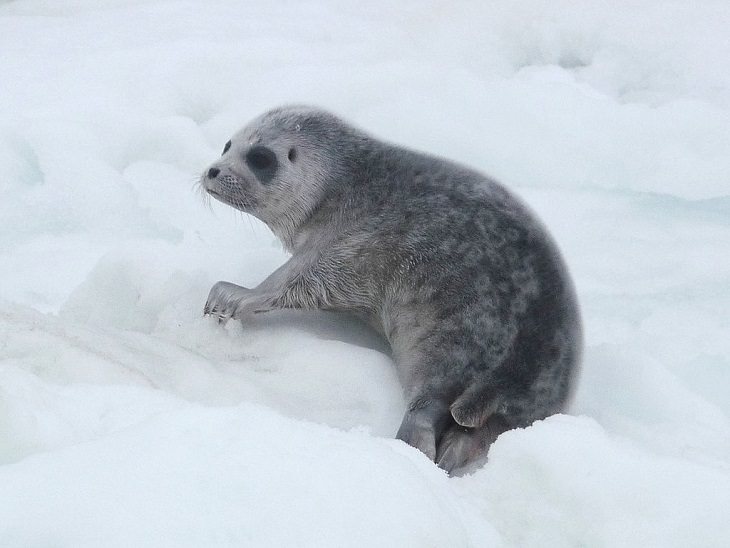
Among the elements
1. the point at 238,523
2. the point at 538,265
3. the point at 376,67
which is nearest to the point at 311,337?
the point at 538,265

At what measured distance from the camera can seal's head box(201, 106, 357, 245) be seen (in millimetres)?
3643

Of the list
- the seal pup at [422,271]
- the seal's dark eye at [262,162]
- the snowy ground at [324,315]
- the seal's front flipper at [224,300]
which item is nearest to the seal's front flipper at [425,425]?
the seal pup at [422,271]

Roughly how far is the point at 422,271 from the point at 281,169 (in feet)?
2.46

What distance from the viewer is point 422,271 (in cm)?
322

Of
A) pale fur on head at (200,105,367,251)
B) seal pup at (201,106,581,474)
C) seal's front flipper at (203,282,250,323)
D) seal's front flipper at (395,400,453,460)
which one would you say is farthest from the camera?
pale fur on head at (200,105,367,251)

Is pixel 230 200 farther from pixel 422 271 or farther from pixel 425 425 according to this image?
pixel 425 425

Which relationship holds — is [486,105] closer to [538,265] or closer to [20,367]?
[538,265]

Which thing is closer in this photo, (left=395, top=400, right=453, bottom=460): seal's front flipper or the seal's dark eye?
(left=395, top=400, right=453, bottom=460): seal's front flipper

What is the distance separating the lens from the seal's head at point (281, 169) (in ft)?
12.0

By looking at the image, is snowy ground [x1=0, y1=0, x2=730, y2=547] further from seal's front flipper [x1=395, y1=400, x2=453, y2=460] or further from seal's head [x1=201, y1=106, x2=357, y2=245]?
seal's head [x1=201, y1=106, x2=357, y2=245]

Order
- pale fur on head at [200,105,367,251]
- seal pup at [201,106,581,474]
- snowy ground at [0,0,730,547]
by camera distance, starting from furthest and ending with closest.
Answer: pale fur on head at [200,105,367,251], seal pup at [201,106,581,474], snowy ground at [0,0,730,547]

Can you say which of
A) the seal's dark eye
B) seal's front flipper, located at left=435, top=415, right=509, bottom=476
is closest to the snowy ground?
seal's front flipper, located at left=435, top=415, right=509, bottom=476

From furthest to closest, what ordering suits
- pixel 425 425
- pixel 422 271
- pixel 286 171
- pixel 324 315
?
A: 1. pixel 286 171
2. pixel 324 315
3. pixel 422 271
4. pixel 425 425

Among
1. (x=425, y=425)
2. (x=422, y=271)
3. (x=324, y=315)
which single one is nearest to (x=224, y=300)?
(x=324, y=315)
